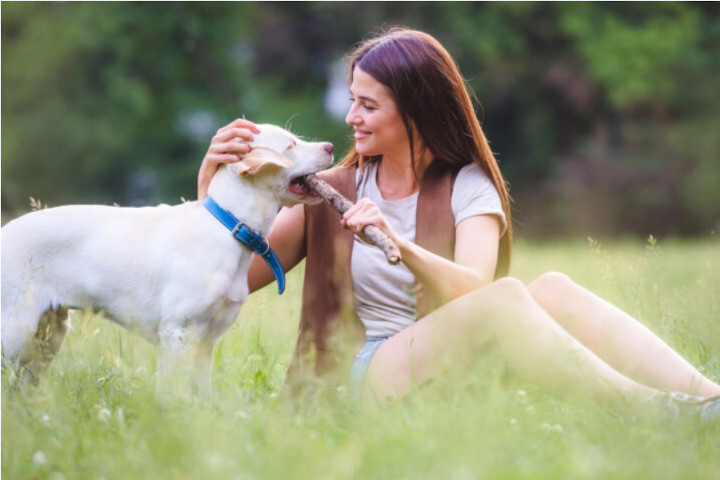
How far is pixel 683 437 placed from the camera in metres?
3.06

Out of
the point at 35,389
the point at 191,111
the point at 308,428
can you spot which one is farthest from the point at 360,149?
the point at 191,111

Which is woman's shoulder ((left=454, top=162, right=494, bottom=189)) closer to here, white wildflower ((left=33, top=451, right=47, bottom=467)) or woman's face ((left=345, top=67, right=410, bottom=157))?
woman's face ((left=345, top=67, right=410, bottom=157))

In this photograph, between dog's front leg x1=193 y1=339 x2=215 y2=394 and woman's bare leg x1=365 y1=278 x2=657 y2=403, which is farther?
dog's front leg x1=193 y1=339 x2=215 y2=394

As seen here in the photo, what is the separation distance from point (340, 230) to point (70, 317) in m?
1.26

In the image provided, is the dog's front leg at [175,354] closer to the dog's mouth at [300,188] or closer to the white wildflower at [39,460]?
the white wildflower at [39,460]

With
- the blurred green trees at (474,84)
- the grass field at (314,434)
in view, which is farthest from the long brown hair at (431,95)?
the blurred green trees at (474,84)

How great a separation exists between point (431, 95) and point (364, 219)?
2.68ft

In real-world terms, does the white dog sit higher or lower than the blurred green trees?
higher

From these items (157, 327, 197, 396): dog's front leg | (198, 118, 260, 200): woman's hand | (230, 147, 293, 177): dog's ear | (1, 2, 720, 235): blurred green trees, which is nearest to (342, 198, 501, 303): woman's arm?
(230, 147, 293, 177): dog's ear

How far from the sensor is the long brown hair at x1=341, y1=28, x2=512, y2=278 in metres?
3.86

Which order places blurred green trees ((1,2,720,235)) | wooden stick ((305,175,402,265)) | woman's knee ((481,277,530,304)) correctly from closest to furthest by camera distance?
wooden stick ((305,175,402,265)), woman's knee ((481,277,530,304)), blurred green trees ((1,2,720,235))

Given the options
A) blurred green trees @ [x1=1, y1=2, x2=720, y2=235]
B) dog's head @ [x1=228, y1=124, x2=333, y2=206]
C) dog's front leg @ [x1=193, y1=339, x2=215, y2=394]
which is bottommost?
blurred green trees @ [x1=1, y1=2, x2=720, y2=235]

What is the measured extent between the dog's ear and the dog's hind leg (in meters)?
0.91

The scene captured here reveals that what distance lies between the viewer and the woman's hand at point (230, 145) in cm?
376
